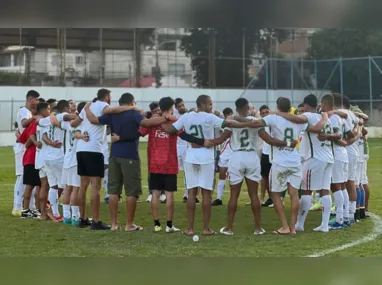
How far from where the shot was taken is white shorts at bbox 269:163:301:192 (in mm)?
8664

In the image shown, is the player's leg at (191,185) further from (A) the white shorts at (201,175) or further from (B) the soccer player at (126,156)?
(B) the soccer player at (126,156)

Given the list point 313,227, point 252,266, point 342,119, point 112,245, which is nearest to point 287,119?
point 342,119

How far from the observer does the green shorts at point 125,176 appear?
346 inches

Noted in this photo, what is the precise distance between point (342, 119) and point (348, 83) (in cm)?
3399

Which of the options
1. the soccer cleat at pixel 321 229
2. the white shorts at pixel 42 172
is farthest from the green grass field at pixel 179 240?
the white shorts at pixel 42 172

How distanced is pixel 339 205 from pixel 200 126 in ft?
8.33

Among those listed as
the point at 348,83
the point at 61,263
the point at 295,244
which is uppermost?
the point at 348,83

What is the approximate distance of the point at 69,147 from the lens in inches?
389

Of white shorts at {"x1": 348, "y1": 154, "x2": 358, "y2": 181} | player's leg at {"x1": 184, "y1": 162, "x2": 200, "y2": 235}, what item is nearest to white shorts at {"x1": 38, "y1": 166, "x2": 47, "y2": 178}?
player's leg at {"x1": 184, "y1": 162, "x2": 200, "y2": 235}

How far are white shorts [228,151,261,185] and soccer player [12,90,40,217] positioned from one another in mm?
4068

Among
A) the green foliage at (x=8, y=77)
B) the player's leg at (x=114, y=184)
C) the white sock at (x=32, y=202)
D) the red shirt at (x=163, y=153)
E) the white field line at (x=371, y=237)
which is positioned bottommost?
the white field line at (x=371, y=237)

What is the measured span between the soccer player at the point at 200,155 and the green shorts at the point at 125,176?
0.74 m

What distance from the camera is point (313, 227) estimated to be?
9.44 m
